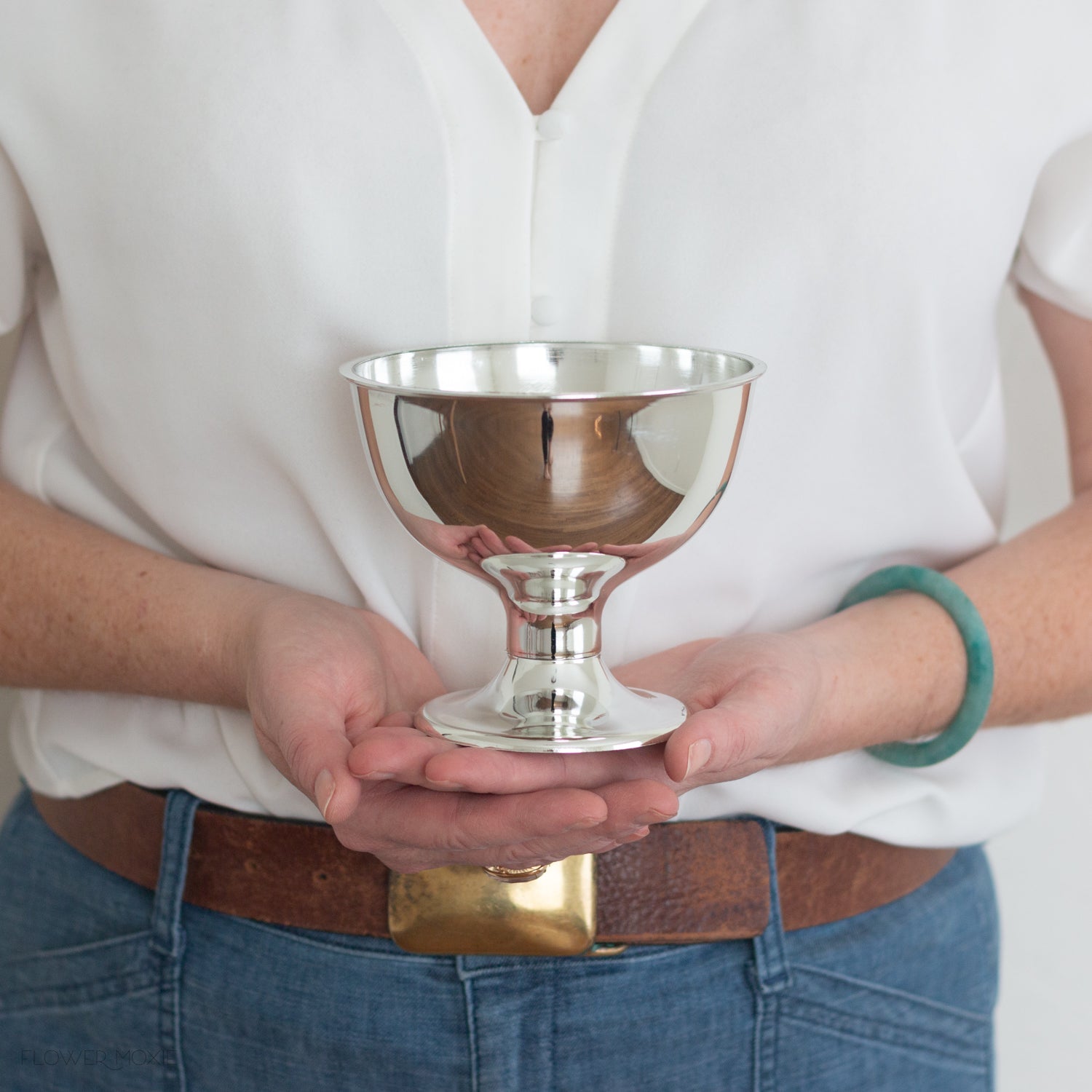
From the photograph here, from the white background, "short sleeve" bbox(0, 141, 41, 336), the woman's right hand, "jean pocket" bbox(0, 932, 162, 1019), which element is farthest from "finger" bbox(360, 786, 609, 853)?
the white background

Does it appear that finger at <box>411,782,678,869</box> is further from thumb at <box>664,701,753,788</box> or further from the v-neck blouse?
the v-neck blouse

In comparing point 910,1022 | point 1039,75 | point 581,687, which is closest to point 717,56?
point 1039,75

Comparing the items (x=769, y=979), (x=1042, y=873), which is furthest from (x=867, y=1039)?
(x=1042, y=873)

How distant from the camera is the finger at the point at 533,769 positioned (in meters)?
0.58

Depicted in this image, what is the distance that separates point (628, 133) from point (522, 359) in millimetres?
153

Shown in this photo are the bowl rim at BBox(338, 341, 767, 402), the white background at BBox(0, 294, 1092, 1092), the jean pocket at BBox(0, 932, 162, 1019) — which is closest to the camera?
the bowl rim at BBox(338, 341, 767, 402)

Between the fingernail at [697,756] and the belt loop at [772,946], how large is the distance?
8.1 inches

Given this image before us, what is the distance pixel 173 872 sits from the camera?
792 mm

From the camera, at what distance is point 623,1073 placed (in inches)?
30.7

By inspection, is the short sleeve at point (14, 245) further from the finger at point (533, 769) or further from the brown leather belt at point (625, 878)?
the finger at point (533, 769)

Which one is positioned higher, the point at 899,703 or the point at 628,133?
the point at 628,133

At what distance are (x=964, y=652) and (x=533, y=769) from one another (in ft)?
1.12

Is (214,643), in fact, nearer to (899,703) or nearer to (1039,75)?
(899,703)

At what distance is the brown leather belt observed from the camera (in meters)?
0.75
